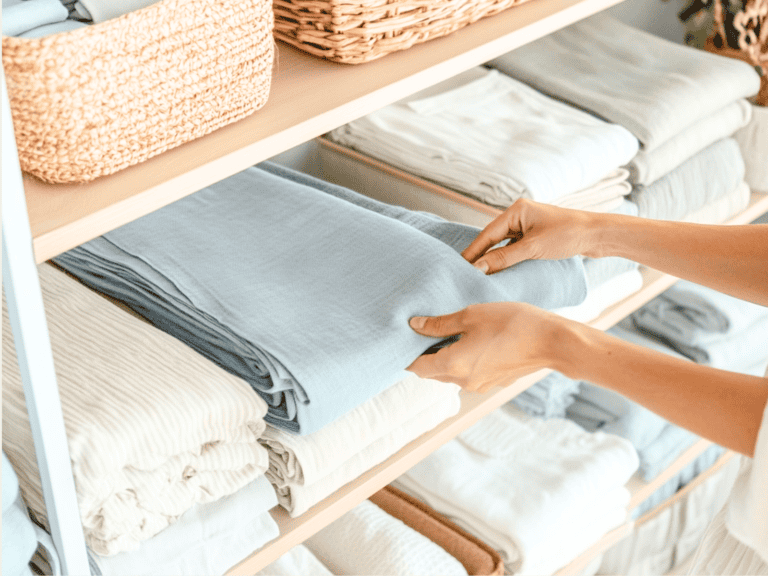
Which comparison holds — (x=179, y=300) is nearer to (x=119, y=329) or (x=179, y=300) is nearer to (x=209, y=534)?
(x=119, y=329)

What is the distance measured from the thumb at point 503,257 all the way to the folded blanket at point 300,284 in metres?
0.01

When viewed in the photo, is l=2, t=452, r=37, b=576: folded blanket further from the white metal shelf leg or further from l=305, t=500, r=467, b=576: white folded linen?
l=305, t=500, r=467, b=576: white folded linen

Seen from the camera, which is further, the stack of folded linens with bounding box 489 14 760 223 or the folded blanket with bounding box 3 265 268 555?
the stack of folded linens with bounding box 489 14 760 223

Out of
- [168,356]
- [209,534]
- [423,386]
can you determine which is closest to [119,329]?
[168,356]

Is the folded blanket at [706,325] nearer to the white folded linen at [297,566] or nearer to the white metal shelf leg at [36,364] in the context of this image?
the white folded linen at [297,566]

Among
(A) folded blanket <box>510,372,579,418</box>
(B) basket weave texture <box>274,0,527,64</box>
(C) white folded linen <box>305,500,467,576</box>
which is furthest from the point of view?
(A) folded blanket <box>510,372,579,418</box>

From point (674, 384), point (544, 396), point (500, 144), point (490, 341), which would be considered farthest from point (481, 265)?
point (544, 396)

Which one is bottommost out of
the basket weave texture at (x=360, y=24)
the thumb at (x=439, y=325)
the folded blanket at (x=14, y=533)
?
the folded blanket at (x=14, y=533)

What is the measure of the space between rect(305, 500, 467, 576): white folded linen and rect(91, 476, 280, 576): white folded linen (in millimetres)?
290

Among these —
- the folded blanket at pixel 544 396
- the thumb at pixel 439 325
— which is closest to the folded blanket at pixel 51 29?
the thumb at pixel 439 325

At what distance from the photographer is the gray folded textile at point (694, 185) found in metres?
1.24

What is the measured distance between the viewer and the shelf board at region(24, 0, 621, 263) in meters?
0.54

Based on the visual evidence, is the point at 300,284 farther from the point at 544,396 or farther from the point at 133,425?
the point at 544,396

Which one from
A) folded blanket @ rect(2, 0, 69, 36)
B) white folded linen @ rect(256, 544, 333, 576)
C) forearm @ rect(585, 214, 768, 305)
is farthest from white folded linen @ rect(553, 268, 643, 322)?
folded blanket @ rect(2, 0, 69, 36)
